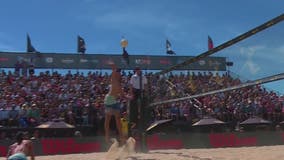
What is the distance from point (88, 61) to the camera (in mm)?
29469

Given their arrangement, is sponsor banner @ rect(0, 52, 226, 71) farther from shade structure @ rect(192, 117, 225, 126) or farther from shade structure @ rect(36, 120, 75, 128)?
shade structure @ rect(36, 120, 75, 128)

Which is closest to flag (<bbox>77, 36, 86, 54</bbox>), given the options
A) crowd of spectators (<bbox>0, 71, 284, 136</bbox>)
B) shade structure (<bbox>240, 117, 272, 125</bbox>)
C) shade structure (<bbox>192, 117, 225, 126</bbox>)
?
crowd of spectators (<bbox>0, 71, 284, 136</bbox>)

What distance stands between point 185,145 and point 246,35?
8321mm

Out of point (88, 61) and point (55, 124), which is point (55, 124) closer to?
point (55, 124)

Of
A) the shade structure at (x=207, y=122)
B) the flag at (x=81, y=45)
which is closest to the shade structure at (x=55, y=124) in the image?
the shade structure at (x=207, y=122)

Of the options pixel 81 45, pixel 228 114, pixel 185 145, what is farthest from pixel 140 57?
pixel 185 145

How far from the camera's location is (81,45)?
101 feet

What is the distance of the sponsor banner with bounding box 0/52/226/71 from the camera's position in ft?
89.9

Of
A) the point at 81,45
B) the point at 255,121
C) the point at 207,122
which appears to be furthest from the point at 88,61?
the point at 255,121

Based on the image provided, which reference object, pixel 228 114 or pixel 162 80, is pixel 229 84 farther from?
pixel 228 114

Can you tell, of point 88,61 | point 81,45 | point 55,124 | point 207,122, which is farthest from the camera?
point 81,45

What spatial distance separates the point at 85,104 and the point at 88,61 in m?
10.1

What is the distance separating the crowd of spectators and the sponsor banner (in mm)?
4224

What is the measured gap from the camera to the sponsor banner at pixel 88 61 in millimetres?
27391
